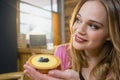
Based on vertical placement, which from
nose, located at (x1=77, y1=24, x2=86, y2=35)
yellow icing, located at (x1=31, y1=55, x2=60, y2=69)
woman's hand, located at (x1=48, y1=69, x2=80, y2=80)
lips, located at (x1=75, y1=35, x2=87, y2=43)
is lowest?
woman's hand, located at (x1=48, y1=69, x2=80, y2=80)

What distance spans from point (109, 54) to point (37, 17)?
13.0 ft

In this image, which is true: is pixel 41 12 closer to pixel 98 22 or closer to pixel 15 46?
pixel 15 46

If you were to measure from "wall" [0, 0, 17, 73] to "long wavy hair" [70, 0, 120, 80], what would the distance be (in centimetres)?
270

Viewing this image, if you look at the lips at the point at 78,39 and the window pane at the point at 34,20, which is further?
the window pane at the point at 34,20

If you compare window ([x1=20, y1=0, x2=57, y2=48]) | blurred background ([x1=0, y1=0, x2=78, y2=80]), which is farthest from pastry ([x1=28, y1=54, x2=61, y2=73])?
Result: window ([x1=20, y1=0, x2=57, y2=48])

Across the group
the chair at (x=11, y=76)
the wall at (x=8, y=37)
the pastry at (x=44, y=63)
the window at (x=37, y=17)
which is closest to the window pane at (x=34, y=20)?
the window at (x=37, y=17)

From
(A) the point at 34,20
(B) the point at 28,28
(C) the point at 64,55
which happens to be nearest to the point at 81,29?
(C) the point at 64,55

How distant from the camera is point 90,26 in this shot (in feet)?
3.31

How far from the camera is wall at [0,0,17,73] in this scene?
3.70 metres

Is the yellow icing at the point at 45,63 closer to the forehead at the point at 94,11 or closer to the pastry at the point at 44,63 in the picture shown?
the pastry at the point at 44,63

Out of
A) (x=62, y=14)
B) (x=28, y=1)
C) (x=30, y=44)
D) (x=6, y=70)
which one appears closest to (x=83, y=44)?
(x=6, y=70)

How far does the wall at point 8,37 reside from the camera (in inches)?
146

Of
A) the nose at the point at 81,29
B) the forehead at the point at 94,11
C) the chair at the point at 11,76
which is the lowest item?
the chair at the point at 11,76

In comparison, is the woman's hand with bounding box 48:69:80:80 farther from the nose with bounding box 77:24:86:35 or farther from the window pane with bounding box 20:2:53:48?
the window pane with bounding box 20:2:53:48
